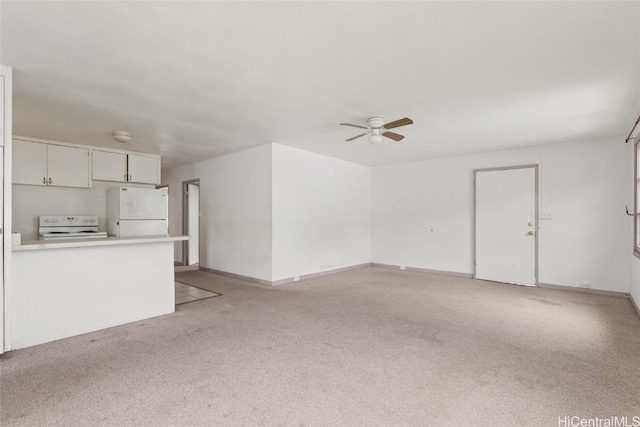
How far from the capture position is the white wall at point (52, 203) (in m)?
4.89

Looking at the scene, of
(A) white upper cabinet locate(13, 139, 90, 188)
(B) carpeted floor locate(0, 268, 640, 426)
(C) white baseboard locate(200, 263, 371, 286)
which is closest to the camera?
(B) carpeted floor locate(0, 268, 640, 426)

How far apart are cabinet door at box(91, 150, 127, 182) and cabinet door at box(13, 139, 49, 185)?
65cm

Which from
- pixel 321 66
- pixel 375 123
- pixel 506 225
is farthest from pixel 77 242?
pixel 506 225

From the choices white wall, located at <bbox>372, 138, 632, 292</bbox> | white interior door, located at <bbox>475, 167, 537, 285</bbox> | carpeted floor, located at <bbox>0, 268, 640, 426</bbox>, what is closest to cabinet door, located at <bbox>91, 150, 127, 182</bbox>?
carpeted floor, located at <bbox>0, 268, 640, 426</bbox>

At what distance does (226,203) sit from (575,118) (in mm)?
5467

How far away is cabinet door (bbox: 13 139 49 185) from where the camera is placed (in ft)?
14.9

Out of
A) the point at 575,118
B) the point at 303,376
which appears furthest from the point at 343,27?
the point at 575,118

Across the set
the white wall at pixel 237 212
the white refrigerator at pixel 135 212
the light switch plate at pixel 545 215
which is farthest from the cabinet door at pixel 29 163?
the light switch plate at pixel 545 215

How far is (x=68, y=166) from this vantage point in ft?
16.4

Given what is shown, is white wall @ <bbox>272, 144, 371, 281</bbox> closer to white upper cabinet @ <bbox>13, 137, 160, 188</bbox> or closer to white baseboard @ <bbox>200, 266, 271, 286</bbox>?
white baseboard @ <bbox>200, 266, 271, 286</bbox>

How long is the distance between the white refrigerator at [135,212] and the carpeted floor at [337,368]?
2098 mm

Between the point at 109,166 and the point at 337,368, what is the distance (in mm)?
5276

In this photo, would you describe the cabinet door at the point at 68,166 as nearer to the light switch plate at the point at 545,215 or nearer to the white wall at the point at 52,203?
the white wall at the point at 52,203

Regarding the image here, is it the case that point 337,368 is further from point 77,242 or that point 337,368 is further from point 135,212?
point 135,212
